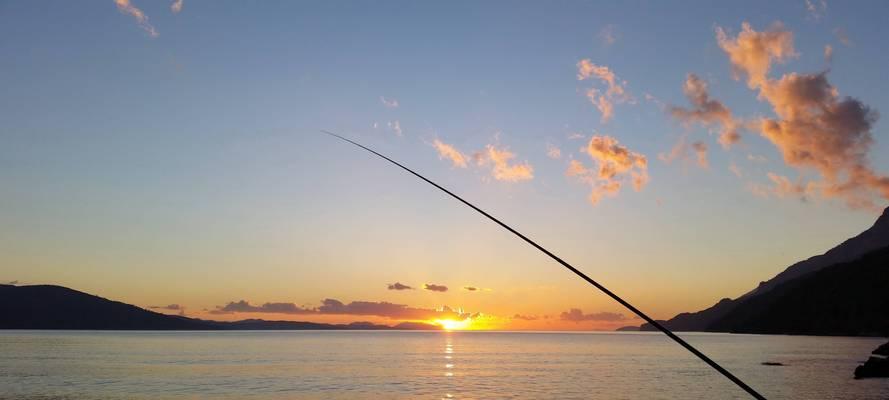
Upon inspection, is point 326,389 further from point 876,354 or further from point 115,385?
point 876,354

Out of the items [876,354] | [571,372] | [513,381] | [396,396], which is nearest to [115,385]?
[396,396]

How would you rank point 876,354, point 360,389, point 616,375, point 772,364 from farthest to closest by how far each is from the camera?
point 772,364 < point 616,375 < point 876,354 < point 360,389

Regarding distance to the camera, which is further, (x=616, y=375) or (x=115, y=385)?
(x=616, y=375)

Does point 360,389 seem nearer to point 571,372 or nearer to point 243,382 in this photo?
point 243,382

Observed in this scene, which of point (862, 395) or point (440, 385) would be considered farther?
point (440, 385)

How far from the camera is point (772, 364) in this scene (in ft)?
346

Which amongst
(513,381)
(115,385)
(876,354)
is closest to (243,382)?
(115,385)

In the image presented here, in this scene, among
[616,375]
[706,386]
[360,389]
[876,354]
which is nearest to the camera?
[360,389]

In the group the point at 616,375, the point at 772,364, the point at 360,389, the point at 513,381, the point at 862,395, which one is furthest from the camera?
the point at 772,364

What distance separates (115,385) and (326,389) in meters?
21.2

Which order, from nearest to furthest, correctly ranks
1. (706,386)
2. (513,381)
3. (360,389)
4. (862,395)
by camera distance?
1. (862,395)
2. (360,389)
3. (706,386)
4. (513,381)

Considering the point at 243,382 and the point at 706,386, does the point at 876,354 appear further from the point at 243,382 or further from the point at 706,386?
the point at 243,382

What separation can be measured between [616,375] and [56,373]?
66569mm

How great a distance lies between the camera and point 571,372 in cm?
9338
